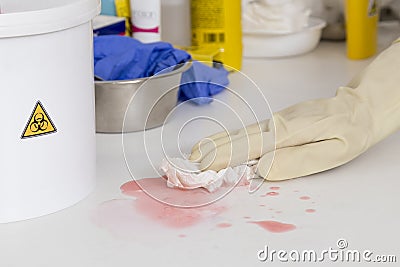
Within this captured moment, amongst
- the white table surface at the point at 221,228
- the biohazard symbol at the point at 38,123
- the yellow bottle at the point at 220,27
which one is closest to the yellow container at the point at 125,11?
the yellow bottle at the point at 220,27

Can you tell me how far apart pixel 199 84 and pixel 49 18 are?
0.45 metres

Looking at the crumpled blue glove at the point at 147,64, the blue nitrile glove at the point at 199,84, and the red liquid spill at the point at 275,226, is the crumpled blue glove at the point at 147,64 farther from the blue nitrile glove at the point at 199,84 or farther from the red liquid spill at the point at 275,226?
Answer: the red liquid spill at the point at 275,226

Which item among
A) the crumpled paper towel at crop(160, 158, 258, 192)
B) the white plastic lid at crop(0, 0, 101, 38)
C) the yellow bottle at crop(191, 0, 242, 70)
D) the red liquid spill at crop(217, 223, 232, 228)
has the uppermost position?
the white plastic lid at crop(0, 0, 101, 38)

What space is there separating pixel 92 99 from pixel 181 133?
0.66 feet

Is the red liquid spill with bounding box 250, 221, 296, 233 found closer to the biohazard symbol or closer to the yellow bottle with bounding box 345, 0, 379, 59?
the biohazard symbol

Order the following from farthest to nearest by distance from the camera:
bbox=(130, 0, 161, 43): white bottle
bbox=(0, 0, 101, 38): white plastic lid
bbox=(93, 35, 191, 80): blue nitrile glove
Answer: bbox=(130, 0, 161, 43): white bottle → bbox=(93, 35, 191, 80): blue nitrile glove → bbox=(0, 0, 101, 38): white plastic lid

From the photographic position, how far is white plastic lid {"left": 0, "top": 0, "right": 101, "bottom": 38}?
30.1 inches

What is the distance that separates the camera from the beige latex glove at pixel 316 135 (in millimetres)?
942

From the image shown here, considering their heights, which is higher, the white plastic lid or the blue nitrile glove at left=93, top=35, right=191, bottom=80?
the white plastic lid

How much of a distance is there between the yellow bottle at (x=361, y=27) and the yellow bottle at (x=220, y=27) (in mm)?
210

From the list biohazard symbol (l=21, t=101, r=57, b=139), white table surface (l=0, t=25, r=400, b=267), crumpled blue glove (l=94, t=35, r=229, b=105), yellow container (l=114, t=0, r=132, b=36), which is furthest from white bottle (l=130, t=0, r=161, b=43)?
biohazard symbol (l=21, t=101, r=57, b=139)

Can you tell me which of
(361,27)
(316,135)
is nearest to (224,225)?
(316,135)

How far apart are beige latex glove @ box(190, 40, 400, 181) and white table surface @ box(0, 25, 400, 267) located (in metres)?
0.03

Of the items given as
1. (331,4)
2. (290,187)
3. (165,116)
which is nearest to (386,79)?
(290,187)
